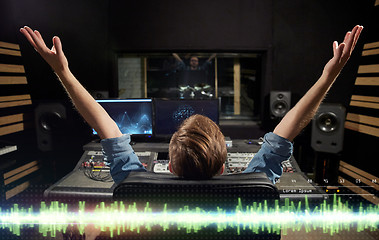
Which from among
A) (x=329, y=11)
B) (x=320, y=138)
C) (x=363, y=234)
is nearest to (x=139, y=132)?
(x=320, y=138)

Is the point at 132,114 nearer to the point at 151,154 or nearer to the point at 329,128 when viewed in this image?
the point at 151,154

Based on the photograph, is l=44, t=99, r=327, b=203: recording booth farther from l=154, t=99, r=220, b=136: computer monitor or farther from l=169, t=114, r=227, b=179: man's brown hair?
l=169, t=114, r=227, b=179: man's brown hair

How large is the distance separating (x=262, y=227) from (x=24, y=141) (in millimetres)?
3317

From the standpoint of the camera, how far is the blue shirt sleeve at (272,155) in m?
0.87

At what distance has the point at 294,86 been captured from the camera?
3.66 m

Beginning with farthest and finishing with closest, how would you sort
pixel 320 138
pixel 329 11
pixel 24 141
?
pixel 329 11 → pixel 24 141 → pixel 320 138

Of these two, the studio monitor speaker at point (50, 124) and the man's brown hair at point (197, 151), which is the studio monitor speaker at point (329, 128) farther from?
the studio monitor speaker at point (50, 124)

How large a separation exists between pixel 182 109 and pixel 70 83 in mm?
1465

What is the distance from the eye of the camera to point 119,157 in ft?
2.82

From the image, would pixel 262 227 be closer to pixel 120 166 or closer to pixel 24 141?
pixel 120 166

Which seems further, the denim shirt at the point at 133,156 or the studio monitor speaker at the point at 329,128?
the studio monitor speaker at the point at 329,128

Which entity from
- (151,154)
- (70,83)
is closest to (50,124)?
(151,154)

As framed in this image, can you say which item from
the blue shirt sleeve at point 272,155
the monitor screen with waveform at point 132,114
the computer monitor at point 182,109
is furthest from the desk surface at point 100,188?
the blue shirt sleeve at point 272,155

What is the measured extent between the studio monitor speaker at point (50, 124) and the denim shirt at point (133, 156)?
82.5 inches
